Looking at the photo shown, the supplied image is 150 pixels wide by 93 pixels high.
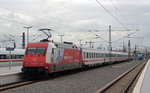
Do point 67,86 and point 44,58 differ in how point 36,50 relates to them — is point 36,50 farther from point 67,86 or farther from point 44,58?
point 67,86

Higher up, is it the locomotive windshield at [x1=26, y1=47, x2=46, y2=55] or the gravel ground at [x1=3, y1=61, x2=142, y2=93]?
the locomotive windshield at [x1=26, y1=47, x2=46, y2=55]

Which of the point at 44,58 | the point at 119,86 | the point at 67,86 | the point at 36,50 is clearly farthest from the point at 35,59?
the point at 119,86

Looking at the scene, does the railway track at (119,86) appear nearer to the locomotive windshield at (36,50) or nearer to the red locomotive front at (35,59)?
the red locomotive front at (35,59)

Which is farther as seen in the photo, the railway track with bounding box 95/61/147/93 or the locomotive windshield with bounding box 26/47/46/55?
the locomotive windshield with bounding box 26/47/46/55

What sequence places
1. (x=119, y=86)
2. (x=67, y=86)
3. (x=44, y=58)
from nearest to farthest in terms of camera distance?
(x=67, y=86)
(x=119, y=86)
(x=44, y=58)

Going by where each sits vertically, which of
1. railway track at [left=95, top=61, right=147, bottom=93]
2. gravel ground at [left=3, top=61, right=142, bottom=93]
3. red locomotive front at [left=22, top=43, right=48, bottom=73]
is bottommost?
railway track at [left=95, top=61, right=147, bottom=93]

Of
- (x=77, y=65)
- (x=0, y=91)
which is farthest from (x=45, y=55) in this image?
(x=77, y=65)

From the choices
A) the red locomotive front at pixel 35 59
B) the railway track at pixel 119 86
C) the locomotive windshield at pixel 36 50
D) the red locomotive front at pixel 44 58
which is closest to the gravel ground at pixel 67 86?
the railway track at pixel 119 86

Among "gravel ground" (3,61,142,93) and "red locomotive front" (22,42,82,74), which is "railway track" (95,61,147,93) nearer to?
"gravel ground" (3,61,142,93)

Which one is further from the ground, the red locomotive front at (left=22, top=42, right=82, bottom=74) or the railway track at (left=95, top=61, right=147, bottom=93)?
the red locomotive front at (left=22, top=42, right=82, bottom=74)

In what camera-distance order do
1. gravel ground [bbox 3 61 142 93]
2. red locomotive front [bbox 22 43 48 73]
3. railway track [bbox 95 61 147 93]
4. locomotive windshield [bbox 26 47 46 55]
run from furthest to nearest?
locomotive windshield [bbox 26 47 46 55] < red locomotive front [bbox 22 43 48 73] < railway track [bbox 95 61 147 93] < gravel ground [bbox 3 61 142 93]

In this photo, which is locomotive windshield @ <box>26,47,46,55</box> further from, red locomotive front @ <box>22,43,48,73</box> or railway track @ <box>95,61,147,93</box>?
railway track @ <box>95,61,147,93</box>

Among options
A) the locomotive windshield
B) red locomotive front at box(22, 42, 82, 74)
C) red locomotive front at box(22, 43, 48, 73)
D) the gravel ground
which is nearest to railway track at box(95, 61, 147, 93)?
the gravel ground

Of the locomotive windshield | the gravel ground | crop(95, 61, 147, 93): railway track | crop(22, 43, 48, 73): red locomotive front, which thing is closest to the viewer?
the gravel ground
